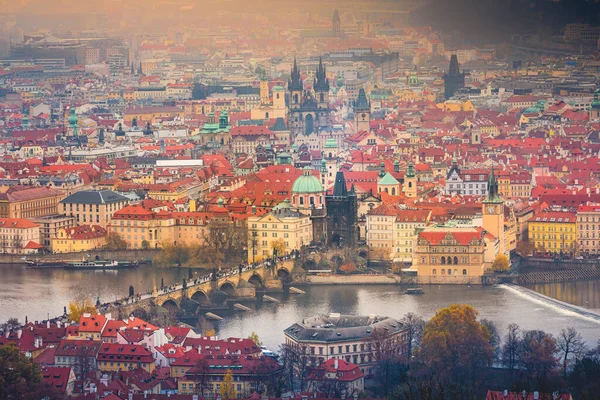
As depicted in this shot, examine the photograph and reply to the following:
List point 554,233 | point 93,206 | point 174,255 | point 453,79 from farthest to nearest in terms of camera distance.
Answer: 1. point 453,79
2. point 93,206
3. point 554,233
4. point 174,255

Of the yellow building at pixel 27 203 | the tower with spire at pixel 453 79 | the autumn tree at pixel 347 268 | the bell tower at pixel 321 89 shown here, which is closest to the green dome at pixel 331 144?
the yellow building at pixel 27 203

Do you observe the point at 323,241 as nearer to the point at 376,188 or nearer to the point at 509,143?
the point at 376,188

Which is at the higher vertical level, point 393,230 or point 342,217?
point 342,217

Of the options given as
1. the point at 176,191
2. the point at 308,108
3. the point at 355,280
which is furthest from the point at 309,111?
the point at 355,280

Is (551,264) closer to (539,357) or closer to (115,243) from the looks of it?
(115,243)

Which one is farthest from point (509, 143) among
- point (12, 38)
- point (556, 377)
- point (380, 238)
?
point (12, 38)

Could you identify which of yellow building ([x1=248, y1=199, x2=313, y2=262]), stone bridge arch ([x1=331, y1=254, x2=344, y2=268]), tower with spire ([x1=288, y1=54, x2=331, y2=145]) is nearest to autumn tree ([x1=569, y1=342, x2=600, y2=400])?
stone bridge arch ([x1=331, y1=254, x2=344, y2=268])

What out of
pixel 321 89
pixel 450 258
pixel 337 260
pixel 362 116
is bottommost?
Result: pixel 337 260

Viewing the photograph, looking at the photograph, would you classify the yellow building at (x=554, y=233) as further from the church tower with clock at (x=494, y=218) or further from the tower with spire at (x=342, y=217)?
the tower with spire at (x=342, y=217)
